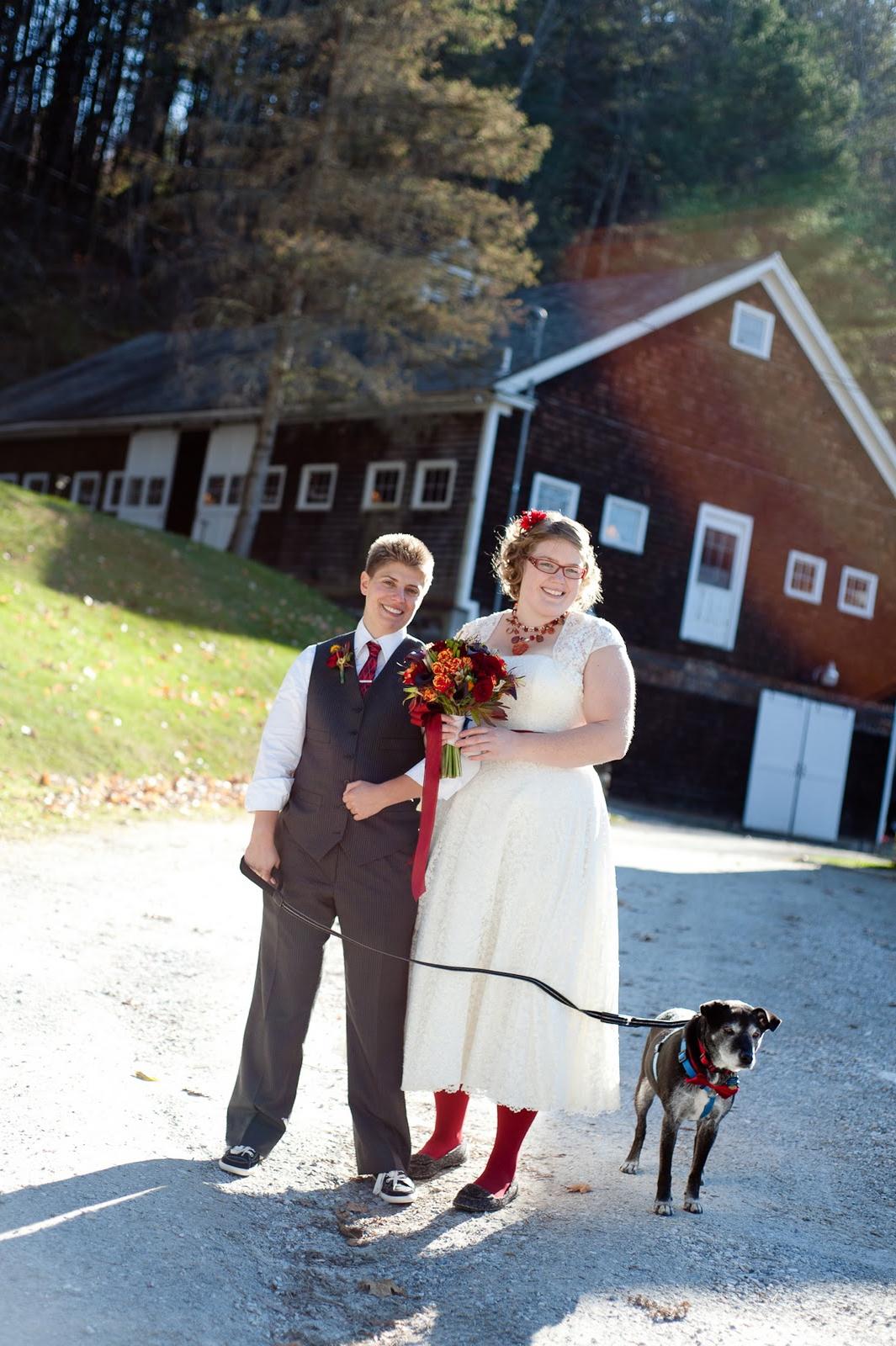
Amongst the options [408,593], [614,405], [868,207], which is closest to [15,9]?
[868,207]

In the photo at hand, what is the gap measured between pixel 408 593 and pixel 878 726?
85.5ft

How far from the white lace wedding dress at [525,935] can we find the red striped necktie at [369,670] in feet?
1.24

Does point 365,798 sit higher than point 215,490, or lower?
lower

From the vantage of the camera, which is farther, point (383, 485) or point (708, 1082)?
point (383, 485)

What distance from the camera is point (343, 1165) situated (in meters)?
4.92

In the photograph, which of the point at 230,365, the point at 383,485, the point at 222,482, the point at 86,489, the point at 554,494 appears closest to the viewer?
the point at 554,494

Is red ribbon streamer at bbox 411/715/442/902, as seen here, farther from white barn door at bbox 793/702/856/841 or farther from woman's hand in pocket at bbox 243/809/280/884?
white barn door at bbox 793/702/856/841

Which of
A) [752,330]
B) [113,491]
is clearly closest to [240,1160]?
[752,330]

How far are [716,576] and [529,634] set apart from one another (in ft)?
74.4

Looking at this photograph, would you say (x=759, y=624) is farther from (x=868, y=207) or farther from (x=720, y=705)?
(x=868, y=207)

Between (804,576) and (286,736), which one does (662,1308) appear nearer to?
(286,736)

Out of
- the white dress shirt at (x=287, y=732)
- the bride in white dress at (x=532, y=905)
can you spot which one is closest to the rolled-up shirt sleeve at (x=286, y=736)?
the white dress shirt at (x=287, y=732)

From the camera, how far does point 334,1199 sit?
15.0ft

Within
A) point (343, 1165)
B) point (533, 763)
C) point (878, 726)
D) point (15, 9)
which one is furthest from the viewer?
point (15, 9)
